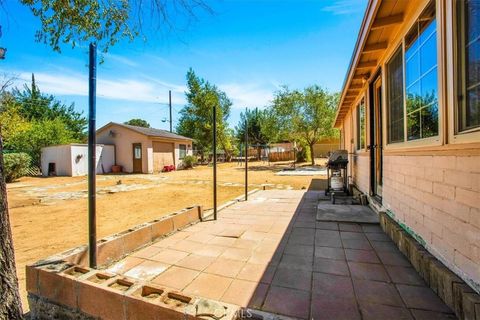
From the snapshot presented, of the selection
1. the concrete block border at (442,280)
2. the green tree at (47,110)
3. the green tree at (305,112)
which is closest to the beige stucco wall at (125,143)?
the green tree at (47,110)

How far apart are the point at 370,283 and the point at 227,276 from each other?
4.22 feet

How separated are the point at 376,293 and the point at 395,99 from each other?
2.72 meters

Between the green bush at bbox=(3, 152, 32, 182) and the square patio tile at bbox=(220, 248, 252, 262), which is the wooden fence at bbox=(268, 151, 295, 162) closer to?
the green bush at bbox=(3, 152, 32, 182)

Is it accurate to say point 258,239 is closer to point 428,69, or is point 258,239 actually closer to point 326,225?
point 326,225

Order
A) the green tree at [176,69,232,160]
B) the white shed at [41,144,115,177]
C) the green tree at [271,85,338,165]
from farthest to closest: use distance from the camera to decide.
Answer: the green tree at [176,69,232,160] → the green tree at [271,85,338,165] → the white shed at [41,144,115,177]

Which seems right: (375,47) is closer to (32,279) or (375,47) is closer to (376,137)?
(376,137)

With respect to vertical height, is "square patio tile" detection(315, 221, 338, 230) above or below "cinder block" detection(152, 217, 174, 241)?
below

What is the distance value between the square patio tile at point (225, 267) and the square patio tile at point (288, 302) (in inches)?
18.5

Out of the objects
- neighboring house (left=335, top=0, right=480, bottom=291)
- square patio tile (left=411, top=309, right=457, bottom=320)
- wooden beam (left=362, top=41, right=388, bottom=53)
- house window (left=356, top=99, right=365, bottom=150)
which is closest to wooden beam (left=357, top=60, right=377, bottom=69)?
neighboring house (left=335, top=0, right=480, bottom=291)

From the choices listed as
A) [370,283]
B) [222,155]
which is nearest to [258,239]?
[370,283]

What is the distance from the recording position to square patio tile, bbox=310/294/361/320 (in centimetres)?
163

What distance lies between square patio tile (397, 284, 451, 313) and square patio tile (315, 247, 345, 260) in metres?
0.69

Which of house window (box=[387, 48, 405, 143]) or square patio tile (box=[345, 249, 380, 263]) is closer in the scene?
square patio tile (box=[345, 249, 380, 263])

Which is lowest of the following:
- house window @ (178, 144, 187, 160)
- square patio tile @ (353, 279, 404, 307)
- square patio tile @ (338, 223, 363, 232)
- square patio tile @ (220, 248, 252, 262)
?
square patio tile @ (220, 248, 252, 262)
